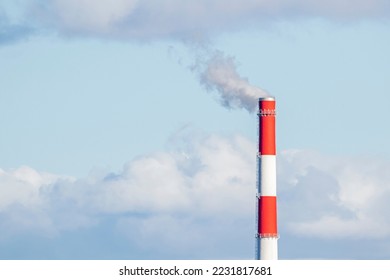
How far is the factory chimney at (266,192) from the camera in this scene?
170ft

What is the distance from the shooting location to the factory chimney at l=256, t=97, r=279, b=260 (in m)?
51.9

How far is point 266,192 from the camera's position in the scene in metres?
52.1
